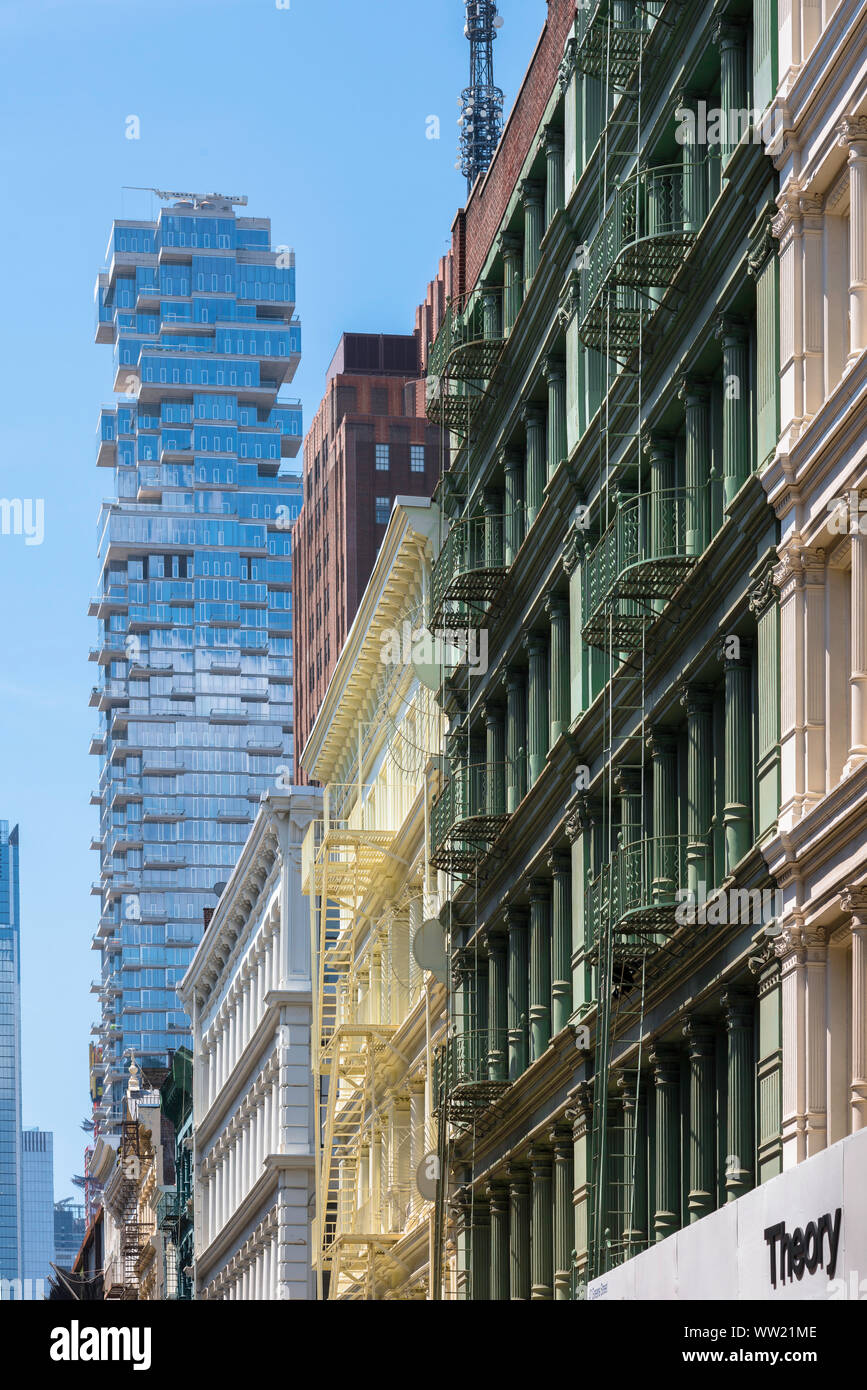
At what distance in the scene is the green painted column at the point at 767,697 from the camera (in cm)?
2503

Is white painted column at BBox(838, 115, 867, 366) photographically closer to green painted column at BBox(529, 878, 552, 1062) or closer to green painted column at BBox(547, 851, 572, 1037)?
green painted column at BBox(547, 851, 572, 1037)

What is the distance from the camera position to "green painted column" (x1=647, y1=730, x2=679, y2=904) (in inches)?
1136

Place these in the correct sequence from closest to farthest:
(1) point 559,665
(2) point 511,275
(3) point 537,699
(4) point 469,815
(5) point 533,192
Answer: (1) point 559,665 < (3) point 537,699 < (5) point 533,192 < (4) point 469,815 < (2) point 511,275

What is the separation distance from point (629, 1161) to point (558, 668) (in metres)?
8.45

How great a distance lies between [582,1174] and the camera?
3309 centimetres

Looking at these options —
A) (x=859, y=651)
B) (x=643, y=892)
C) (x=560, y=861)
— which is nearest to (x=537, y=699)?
(x=560, y=861)

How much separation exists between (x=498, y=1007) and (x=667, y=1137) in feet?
37.4

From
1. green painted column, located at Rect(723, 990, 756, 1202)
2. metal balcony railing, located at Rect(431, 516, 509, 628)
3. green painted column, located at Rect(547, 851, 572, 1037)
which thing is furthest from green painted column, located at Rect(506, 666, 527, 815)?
green painted column, located at Rect(723, 990, 756, 1202)

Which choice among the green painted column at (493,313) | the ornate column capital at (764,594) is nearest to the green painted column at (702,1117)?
the ornate column capital at (764,594)

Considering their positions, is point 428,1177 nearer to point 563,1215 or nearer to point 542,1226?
point 542,1226

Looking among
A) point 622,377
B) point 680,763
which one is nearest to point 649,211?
point 622,377

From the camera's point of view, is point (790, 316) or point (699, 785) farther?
point (699, 785)
